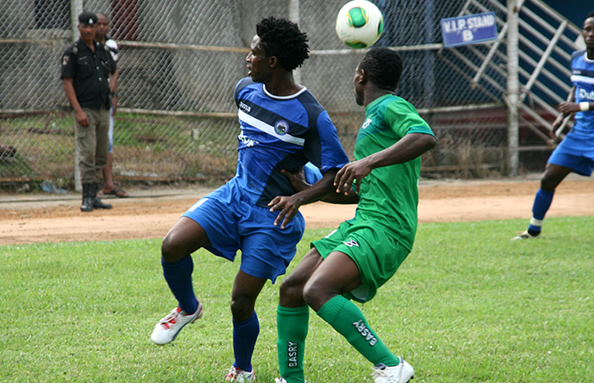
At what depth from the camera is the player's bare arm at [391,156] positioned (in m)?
3.38

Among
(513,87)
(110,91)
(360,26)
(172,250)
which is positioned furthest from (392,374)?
(513,87)

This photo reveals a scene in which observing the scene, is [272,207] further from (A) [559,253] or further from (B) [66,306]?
(A) [559,253]

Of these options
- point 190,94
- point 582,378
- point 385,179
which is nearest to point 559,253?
point 582,378

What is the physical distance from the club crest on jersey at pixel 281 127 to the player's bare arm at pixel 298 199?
34cm

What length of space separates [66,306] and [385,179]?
9.19 ft

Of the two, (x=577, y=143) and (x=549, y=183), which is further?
(x=549, y=183)

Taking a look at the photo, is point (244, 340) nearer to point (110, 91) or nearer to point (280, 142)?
point (280, 142)

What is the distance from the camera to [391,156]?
3.41 m

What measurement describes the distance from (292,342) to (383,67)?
158 centimetres

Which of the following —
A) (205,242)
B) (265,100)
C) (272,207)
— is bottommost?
(205,242)

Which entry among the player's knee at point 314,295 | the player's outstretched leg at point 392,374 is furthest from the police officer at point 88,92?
the player's outstretched leg at point 392,374

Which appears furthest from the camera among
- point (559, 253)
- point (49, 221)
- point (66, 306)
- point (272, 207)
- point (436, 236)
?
point (49, 221)

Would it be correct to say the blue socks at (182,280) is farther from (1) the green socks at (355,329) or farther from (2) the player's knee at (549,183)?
(2) the player's knee at (549,183)

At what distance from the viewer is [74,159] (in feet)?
35.5
